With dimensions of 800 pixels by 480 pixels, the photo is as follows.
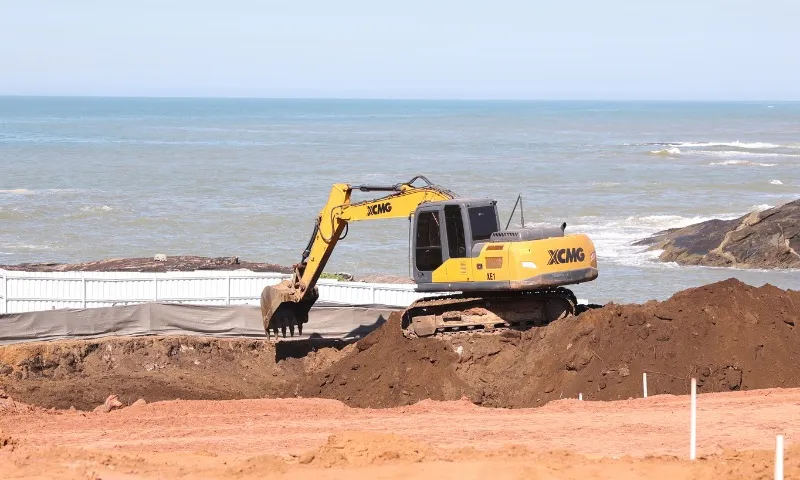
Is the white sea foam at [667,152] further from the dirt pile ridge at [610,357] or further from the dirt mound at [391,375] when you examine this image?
the dirt mound at [391,375]

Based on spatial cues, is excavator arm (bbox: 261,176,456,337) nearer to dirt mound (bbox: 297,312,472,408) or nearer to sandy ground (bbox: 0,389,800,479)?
dirt mound (bbox: 297,312,472,408)

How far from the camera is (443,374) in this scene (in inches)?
763

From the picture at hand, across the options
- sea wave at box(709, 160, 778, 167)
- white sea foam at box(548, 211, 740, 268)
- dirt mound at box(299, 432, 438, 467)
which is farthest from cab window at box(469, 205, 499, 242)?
sea wave at box(709, 160, 778, 167)

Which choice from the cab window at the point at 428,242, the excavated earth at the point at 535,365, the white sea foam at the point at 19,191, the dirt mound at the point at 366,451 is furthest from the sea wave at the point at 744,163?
the dirt mound at the point at 366,451

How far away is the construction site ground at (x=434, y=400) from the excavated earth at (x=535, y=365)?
0.03 metres

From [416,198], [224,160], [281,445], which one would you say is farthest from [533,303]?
[224,160]

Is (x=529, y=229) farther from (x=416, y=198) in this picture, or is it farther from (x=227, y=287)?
(x=227, y=287)

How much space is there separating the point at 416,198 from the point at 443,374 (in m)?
3.21

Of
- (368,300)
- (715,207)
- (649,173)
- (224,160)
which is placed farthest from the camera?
(224,160)

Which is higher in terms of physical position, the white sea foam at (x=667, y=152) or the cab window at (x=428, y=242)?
the cab window at (x=428, y=242)

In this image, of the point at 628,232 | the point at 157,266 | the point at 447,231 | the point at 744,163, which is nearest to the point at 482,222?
the point at 447,231

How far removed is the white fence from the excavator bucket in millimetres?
3176

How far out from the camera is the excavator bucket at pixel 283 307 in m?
21.3

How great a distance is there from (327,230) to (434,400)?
3.94 meters
